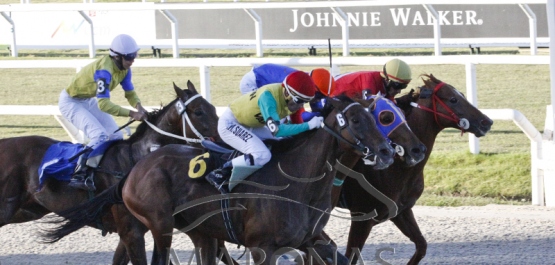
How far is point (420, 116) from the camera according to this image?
6.32 m

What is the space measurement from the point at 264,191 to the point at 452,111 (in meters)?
1.61

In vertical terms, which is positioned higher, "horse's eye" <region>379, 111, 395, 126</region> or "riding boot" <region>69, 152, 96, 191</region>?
"horse's eye" <region>379, 111, 395, 126</region>

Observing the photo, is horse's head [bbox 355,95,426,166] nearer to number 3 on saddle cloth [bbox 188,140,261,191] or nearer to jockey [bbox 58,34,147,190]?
number 3 on saddle cloth [bbox 188,140,261,191]

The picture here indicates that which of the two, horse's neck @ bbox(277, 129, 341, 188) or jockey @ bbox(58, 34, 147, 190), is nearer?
horse's neck @ bbox(277, 129, 341, 188)

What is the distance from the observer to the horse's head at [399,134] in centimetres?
560

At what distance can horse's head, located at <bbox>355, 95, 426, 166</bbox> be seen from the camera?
5598mm

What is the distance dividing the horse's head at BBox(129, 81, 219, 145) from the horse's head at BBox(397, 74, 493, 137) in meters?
1.40

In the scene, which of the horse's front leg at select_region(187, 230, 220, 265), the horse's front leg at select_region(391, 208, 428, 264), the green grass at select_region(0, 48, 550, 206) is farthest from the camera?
the green grass at select_region(0, 48, 550, 206)

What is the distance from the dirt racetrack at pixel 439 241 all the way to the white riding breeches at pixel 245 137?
4.32 feet

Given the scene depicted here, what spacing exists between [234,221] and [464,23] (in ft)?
27.5

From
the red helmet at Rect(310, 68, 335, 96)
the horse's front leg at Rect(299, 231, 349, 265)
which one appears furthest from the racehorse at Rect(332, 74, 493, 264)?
the red helmet at Rect(310, 68, 335, 96)

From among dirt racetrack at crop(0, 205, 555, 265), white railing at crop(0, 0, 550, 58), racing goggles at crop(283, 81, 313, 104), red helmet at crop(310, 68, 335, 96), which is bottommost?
dirt racetrack at crop(0, 205, 555, 265)

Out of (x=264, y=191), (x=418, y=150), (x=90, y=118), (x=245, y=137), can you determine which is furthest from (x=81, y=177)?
(x=418, y=150)

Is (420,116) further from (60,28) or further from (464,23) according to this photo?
(60,28)
